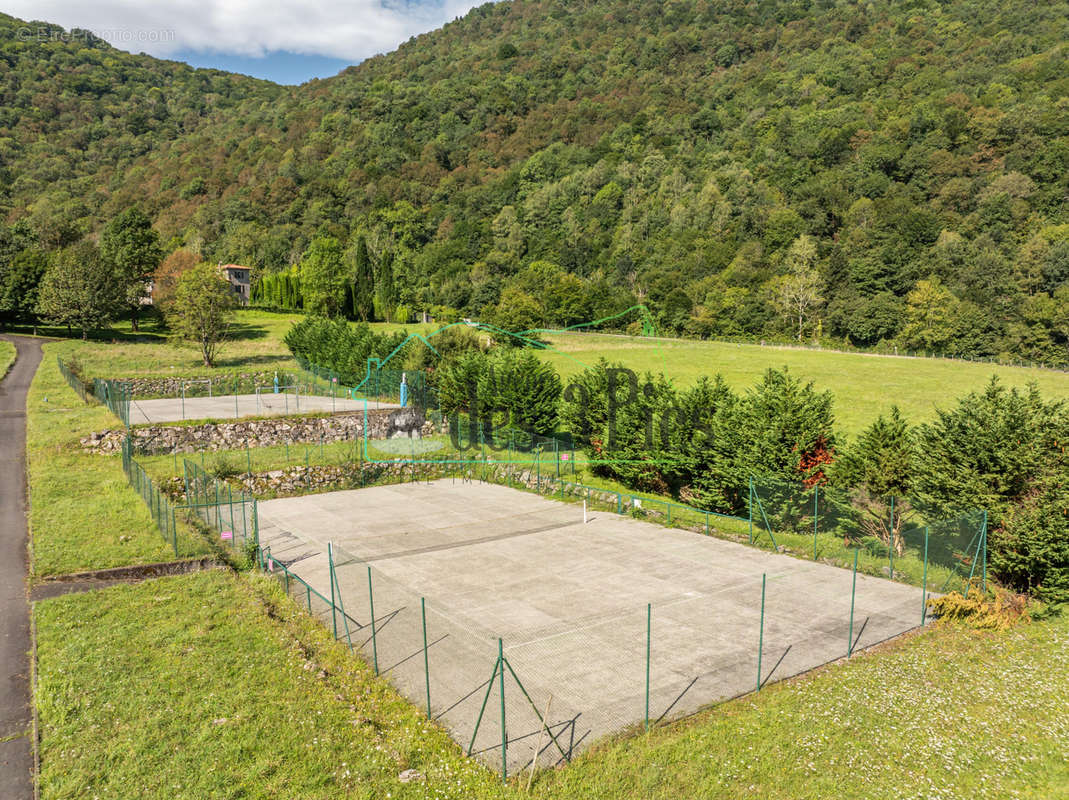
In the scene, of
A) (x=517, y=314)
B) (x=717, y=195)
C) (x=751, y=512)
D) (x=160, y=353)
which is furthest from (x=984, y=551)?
(x=717, y=195)

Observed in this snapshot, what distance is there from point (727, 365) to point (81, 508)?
175 ft

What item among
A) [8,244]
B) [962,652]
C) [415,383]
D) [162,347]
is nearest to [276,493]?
[415,383]

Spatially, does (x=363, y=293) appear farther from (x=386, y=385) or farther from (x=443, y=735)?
(x=443, y=735)

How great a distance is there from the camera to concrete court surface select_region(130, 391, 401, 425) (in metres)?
38.8

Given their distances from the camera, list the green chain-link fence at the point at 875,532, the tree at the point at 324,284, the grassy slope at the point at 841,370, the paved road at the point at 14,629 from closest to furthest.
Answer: the paved road at the point at 14,629 → the green chain-link fence at the point at 875,532 → the grassy slope at the point at 841,370 → the tree at the point at 324,284

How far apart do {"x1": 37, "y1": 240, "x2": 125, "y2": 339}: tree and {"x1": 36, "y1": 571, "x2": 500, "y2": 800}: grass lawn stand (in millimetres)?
64466

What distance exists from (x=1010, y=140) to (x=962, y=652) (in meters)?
121

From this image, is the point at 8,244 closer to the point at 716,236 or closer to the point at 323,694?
the point at 323,694

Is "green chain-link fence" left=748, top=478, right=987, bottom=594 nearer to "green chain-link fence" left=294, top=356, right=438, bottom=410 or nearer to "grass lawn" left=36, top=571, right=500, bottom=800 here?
"grass lawn" left=36, top=571, right=500, bottom=800

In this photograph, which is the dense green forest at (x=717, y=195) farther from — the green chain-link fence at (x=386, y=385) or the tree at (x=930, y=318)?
the green chain-link fence at (x=386, y=385)

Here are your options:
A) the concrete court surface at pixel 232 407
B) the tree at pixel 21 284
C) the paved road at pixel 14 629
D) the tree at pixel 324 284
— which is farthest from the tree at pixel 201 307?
the tree at pixel 324 284

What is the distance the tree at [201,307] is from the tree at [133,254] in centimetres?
2286

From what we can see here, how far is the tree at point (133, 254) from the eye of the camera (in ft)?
259

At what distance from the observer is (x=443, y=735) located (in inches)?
404
